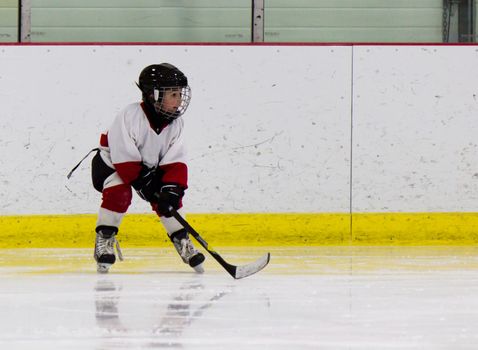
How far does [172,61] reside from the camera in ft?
22.7

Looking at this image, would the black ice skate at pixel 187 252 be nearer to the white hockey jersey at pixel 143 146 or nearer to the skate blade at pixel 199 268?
the skate blade at pixel 199 268

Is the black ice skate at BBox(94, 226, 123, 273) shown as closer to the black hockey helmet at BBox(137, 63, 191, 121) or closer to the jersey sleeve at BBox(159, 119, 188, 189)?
the jersey sleeve at BBox(159, 119, 188, 189)

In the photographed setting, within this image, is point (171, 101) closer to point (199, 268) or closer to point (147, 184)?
point (147, 184)

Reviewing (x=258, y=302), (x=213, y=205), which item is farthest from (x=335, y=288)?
(x=213, y=205)

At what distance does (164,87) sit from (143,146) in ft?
0.91

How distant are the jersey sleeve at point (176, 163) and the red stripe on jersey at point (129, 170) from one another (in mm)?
117

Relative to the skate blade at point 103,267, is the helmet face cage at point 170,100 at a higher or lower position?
higher

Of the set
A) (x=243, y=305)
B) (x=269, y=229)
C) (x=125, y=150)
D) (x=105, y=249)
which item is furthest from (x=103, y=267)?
(x=269, y=229)

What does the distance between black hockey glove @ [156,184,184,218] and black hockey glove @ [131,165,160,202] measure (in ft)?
0.16

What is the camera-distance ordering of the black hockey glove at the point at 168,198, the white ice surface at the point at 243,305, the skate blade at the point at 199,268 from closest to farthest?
the white ice surface at the point at 243,305
the black hockey glove at the point at 168,198
the skate blade at the point at 199,268

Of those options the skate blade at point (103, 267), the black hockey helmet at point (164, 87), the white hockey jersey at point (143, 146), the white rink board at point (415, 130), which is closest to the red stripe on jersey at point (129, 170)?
the white hockey jersey at point (143, 146)

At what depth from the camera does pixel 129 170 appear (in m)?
4.93

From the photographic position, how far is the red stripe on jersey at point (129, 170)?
16.2 feet

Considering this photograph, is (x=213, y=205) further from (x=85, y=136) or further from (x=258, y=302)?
(x=258, y=302)
